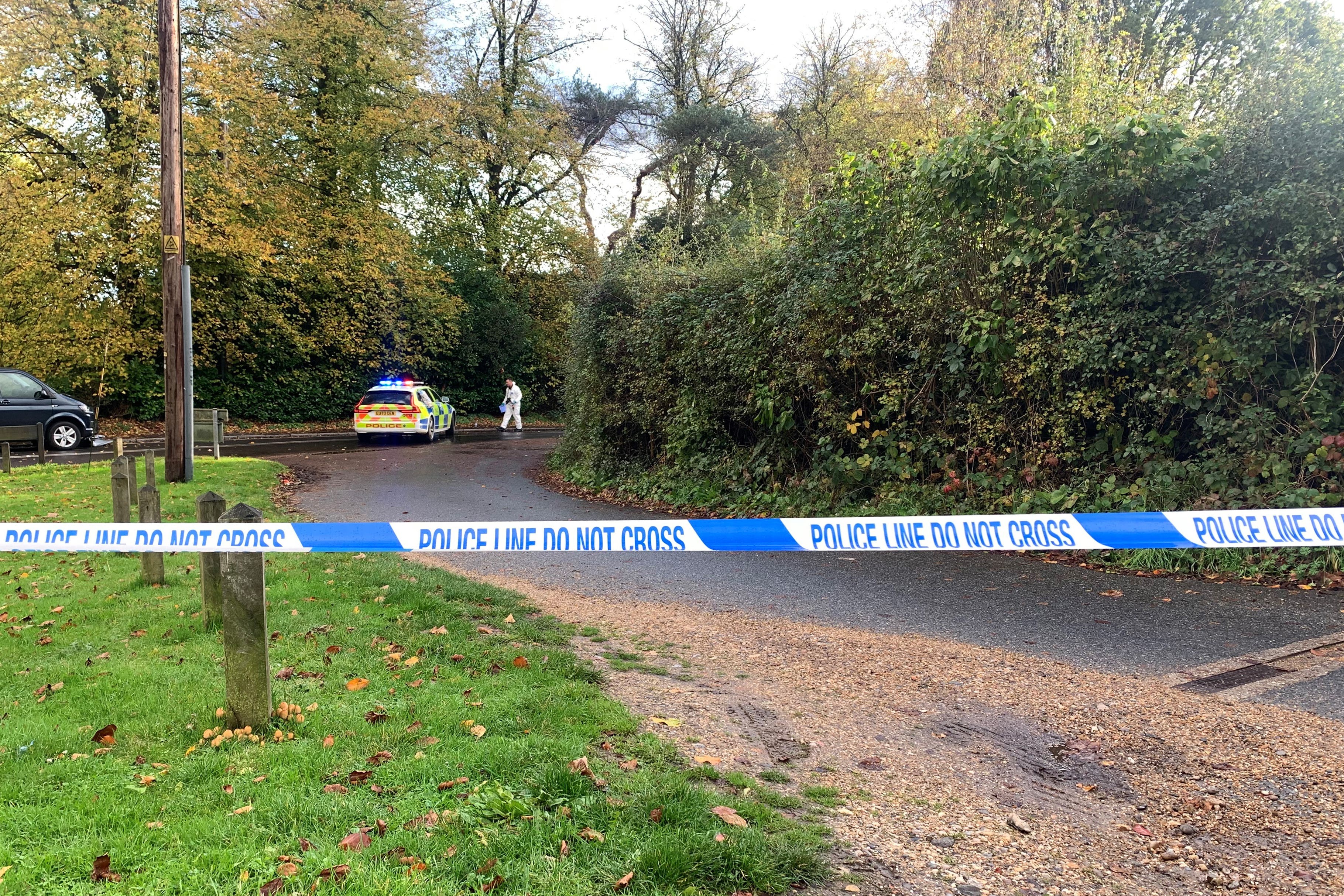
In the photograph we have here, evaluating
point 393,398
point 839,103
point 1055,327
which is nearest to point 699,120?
point 839,103

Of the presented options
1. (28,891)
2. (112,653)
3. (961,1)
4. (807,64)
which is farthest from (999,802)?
(807,64)

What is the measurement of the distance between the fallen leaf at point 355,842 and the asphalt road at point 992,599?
3790 mm

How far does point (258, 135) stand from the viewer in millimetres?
25797

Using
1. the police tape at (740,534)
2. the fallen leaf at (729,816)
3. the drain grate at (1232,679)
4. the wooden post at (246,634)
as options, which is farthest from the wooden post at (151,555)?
the drain grate at (1232,679)

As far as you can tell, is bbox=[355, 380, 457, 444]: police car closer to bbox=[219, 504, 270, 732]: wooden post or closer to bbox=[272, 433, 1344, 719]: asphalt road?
bbox=[272, 433, 1344, 719]: asphalt road

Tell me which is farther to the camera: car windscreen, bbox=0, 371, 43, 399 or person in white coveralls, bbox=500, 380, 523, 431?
person in white coveralls, bbox=500, 380, 523, 431

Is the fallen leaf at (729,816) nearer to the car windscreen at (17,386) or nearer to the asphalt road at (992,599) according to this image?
the asphalt road at (992,599)


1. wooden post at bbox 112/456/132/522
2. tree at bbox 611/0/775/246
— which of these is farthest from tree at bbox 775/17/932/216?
wooden post at bbox 112/456/132/522

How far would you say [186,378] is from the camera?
12.1 meters

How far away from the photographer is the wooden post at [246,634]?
145 inches

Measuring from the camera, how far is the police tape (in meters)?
3.54

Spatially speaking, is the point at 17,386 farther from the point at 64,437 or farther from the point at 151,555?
the point at 151,555

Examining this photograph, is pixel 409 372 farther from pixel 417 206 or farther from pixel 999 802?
pixel 999 802

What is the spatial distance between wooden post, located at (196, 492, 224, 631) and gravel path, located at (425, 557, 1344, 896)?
2210 mm
